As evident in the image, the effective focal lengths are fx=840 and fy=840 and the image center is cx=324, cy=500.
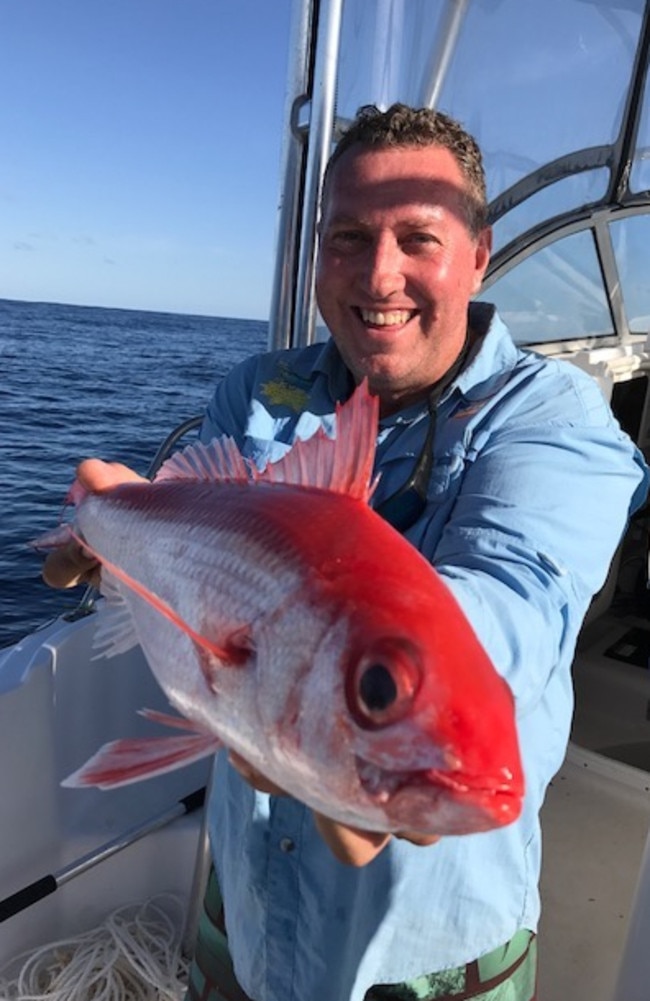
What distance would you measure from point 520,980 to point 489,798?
141cm

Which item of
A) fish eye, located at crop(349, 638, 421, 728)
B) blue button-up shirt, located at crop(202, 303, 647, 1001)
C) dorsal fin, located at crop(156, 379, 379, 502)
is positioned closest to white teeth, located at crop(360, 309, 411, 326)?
blue button-up shirt, located at crop(202, 303, 647, 1001)

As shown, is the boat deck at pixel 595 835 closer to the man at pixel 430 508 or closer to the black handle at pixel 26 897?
the man at pixel 430 508

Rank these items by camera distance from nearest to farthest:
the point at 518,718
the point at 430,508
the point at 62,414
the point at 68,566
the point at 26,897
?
1. the point at 518,718
2. the point at 430,508
3. the point at 68,566
4. the point at 26,897
5. the point at 62,414

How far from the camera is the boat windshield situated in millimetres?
3580

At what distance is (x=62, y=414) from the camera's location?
79.0 ft

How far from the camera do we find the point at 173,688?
3.82 feet

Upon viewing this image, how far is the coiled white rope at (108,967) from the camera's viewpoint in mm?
2881

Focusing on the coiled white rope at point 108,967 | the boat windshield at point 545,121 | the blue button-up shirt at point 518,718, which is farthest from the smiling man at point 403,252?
the coiled white rope at point 108,967

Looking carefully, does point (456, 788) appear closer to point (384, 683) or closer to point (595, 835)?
point (384, 683)

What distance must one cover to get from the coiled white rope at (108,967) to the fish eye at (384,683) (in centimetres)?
265

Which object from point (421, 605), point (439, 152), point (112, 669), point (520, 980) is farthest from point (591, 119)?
point (421, 605)

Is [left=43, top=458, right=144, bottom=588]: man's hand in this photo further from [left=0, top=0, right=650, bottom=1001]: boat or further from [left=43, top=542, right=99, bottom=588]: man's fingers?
[left=0, top=0, right=650, bottom=1001]: boat

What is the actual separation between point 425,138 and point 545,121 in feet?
11.2

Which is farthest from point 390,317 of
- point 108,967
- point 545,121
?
point 545,121
